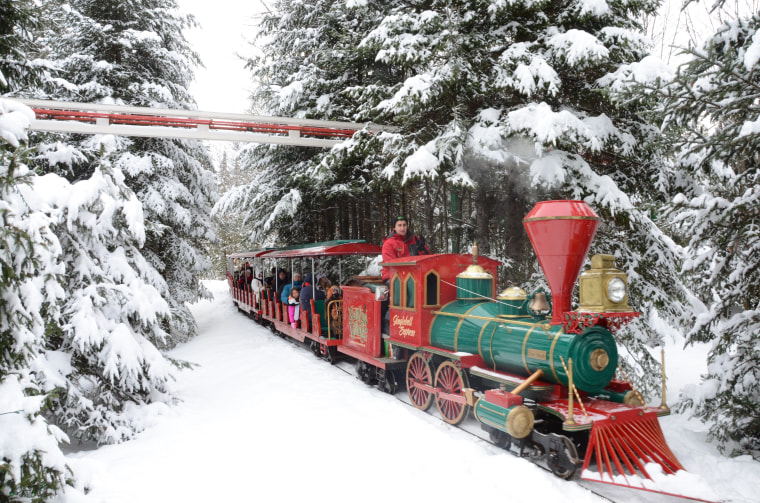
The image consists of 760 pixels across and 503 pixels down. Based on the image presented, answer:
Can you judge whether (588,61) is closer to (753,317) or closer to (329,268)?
(753,317)

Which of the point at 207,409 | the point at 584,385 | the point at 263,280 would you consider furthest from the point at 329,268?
the point at 584,385

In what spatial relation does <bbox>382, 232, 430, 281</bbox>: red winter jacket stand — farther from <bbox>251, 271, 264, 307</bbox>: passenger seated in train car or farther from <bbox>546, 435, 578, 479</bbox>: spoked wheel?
<bbox>251, 271, 264, 307</bbox>: passenger seated in train car

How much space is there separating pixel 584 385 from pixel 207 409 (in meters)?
5.34

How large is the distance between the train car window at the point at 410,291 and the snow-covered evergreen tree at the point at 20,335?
4741 mm

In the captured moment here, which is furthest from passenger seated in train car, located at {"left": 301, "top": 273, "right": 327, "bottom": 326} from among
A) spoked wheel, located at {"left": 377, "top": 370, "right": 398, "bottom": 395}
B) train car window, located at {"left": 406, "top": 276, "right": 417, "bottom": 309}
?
train car window, located at {"left": 406, "top": 276, "right": 417, "bottom": 309}

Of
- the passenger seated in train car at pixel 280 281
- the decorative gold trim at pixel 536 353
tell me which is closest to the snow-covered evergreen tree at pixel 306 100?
the passenger seated in train car at pixel 280 281

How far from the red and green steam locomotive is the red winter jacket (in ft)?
1.98

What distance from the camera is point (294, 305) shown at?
1283 centimetres

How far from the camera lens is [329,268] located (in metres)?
16.7

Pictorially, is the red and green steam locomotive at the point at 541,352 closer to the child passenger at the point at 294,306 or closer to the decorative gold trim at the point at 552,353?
the decorative gold trim at the point at 552,353

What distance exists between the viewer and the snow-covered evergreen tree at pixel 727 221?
183 inches

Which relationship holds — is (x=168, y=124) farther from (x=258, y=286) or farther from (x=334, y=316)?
(x=258, y=286)

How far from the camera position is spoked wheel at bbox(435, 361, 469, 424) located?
6.45m

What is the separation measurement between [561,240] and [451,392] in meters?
2.83
